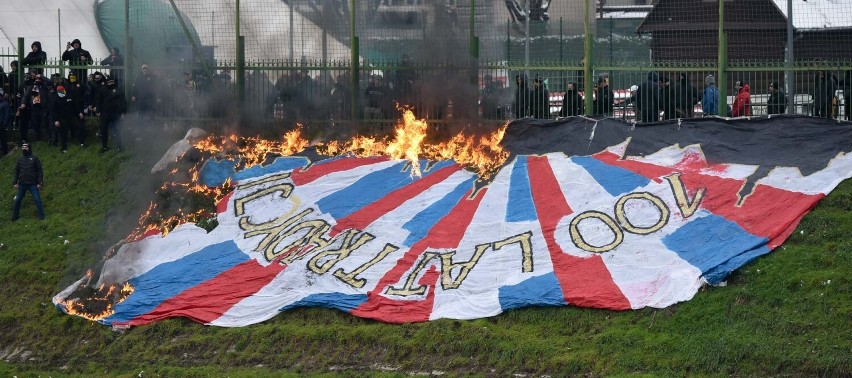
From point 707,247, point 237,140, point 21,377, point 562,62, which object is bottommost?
point 21,377

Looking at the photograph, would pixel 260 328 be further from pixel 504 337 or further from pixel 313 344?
pixel 504 337

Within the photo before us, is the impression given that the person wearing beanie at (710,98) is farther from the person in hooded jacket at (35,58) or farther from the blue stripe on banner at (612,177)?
the person in hooded jacket at (35,58)

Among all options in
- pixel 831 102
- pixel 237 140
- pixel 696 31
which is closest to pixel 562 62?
pixel 696 31

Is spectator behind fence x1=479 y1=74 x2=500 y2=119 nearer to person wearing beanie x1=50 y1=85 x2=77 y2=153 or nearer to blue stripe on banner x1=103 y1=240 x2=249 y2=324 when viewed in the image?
blue stripe on banner x1=103 y1=240 x2=249 y2=324

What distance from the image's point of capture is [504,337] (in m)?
16.2

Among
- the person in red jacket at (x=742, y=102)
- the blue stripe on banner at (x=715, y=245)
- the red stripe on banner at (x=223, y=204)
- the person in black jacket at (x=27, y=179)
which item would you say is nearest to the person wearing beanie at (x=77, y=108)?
the person in black jacket at (x=27, y=179)

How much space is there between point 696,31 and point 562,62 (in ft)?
7.96

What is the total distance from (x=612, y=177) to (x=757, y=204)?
236 cm

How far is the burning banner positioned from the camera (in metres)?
17.1

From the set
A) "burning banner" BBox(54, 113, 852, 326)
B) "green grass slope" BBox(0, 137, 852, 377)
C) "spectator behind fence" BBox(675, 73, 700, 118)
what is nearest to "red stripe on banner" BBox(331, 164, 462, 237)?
"burning banner" BBox(54, 113, 852, 326)

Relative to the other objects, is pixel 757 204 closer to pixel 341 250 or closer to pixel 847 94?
pixel 847 94

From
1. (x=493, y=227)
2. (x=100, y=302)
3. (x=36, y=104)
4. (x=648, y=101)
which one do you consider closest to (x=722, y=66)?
(x=648, y=101)

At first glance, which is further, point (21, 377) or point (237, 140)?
point (237, 140)

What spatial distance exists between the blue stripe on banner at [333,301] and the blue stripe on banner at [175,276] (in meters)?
1.61
